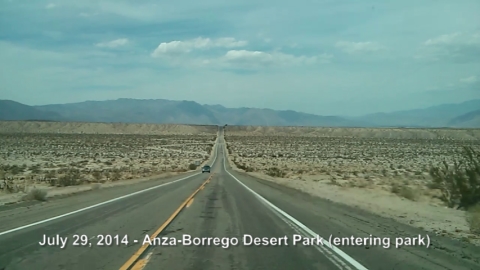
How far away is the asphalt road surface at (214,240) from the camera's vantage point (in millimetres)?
8547

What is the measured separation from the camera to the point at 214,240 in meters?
10.7

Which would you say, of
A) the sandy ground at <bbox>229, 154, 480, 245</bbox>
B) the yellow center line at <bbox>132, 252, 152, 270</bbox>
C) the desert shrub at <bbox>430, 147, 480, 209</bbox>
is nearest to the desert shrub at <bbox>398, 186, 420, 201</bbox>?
the sandy ground at <bbox>229, 154, 480, 245</bbox>

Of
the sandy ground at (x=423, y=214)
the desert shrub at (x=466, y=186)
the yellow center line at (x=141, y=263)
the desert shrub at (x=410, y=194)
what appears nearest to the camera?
the yellow center line at (x=141, y=263)

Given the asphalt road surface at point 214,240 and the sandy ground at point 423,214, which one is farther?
the sandy ground at point 423,214

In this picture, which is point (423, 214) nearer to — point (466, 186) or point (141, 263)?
point (466, 186)

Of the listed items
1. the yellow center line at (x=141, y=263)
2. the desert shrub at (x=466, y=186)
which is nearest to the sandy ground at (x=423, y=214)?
the desert shrub at (x=466, y=186)

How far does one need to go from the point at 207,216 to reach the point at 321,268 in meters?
7.07

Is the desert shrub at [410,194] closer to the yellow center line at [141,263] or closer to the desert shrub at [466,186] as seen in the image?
the desert shrub at [466,186]

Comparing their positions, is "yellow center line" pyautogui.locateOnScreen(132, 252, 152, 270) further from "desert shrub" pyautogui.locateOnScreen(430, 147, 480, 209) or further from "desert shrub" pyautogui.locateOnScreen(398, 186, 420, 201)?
"desert shrub" pyautogui.locateOnScreen(398, 186, 420, 201)

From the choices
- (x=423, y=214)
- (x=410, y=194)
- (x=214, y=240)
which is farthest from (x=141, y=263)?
(x=410, y=194)

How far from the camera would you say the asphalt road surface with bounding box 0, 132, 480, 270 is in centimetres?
855

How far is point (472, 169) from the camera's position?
1891 cm

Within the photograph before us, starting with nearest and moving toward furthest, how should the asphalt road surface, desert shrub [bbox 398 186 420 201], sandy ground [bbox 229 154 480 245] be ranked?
the asphalt road surface
sandy ground [bbox 229 154 480 245]
desert shrub [bbox 398 186 420 201]

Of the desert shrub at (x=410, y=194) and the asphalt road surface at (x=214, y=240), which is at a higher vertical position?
the asphalt road surface at (x=214, y=240)
